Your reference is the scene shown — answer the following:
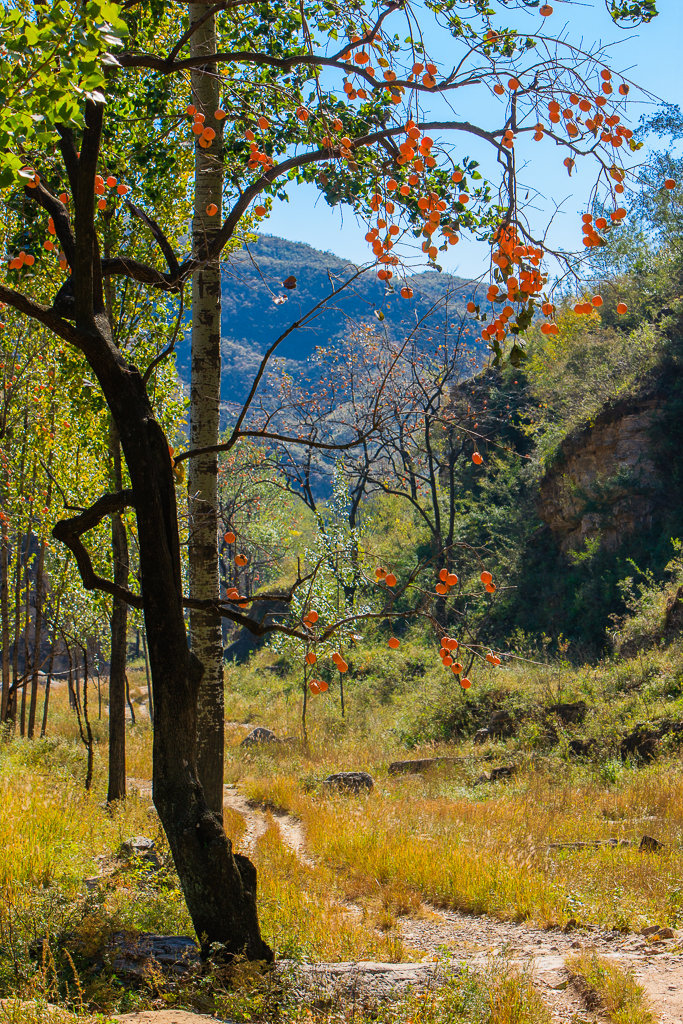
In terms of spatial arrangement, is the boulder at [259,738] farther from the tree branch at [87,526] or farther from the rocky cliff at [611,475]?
the tree branch at [87,526]

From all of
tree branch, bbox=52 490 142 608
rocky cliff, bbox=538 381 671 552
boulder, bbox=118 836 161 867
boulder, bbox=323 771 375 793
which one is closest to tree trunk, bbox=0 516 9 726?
boulder, bbox=323 771 375 793

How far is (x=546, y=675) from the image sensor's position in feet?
49.6

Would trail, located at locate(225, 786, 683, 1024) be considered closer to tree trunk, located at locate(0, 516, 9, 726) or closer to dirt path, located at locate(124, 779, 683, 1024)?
dirt path, located at locate(124, 779, 683, 1024)

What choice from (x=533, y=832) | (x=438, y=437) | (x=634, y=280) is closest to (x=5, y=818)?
(x=533, y=832)

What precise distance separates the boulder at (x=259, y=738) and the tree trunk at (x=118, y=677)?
750 cm

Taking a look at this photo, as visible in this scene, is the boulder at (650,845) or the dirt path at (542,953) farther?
the boulder at (650,845)

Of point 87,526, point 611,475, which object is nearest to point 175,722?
point 87,526

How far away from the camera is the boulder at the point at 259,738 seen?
16.7 metres

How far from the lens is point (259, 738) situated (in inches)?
664

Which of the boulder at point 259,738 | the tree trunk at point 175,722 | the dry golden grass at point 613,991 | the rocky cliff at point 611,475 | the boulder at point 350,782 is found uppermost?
the rocky cliff at point 611,475

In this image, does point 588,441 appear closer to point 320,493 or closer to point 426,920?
point 426,920

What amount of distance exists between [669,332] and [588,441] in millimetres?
3732

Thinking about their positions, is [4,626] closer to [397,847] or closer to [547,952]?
[397,847]

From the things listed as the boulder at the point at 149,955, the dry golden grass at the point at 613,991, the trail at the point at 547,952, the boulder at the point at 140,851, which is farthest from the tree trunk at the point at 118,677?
the dry golden grass at the point at 613,991
